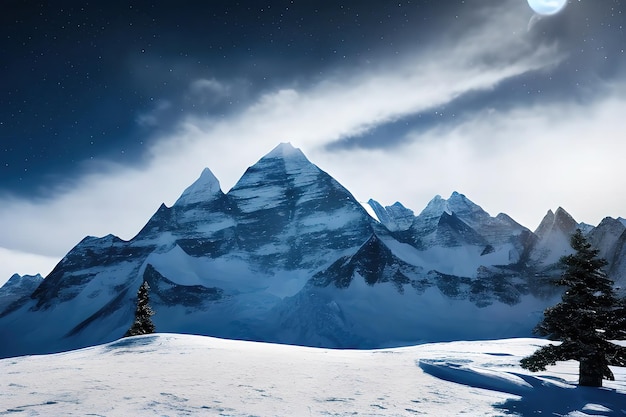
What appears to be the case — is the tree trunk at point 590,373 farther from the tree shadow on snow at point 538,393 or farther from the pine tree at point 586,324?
the tree shadow on snow at point 538,393

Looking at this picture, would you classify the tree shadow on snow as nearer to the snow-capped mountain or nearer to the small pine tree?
the small pine tree

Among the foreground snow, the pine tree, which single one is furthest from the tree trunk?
the foreground snow

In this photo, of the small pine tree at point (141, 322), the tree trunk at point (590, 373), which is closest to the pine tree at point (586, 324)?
the tree trunk at point (590, 373)

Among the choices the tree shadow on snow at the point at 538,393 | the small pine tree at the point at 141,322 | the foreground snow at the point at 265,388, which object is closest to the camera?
the foreground snow at the point at 265,388

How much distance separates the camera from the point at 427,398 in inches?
294

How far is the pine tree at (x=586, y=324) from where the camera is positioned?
9.62m

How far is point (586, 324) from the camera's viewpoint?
33.0 feet

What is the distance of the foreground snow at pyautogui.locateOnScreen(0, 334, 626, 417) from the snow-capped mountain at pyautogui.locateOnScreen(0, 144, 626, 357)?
10637cm

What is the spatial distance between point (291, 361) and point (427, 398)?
4071 millimetres

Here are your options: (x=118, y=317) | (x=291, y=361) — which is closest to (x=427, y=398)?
(x=291, y=361)

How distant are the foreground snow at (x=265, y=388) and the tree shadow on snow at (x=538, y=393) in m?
0.02

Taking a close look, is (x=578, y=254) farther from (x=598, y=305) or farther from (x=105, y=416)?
(x=105, y=416)

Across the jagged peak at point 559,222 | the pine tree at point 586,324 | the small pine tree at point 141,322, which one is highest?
the jagged peak at point 559,222

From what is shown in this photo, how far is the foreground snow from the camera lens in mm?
6113
